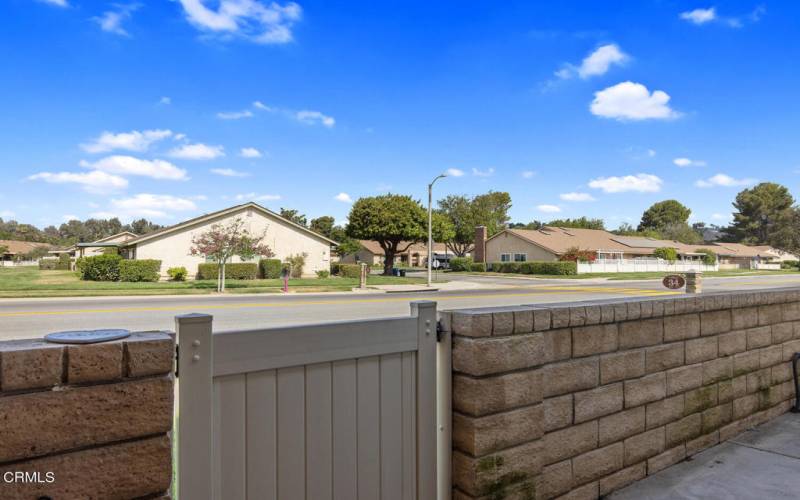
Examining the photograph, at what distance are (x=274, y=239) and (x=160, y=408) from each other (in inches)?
1369

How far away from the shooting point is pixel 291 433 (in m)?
2.38

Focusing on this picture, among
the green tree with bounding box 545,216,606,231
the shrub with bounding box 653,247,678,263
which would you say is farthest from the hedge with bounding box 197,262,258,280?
the green tree with bounding box 545,216,606,231

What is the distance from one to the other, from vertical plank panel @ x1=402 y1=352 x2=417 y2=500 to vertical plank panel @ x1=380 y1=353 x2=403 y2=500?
3 cm

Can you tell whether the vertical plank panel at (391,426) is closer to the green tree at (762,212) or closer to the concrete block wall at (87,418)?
the concrete block wall at (87,418)

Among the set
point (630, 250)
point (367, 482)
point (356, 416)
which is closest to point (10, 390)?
point (356, 416)

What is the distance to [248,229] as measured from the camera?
113 feet

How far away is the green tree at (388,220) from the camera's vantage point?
152 ft

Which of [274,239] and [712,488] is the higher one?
[274,239]

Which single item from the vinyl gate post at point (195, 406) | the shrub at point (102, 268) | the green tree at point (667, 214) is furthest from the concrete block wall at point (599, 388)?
the green tree at point (667, 214)

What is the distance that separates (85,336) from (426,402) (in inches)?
70.5

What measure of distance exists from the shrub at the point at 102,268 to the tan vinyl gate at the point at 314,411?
30.4m

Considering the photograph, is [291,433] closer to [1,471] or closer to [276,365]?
[276,365]

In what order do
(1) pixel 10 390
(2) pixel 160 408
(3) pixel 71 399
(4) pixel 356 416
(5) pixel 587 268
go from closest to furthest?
1. (1) pixel 10 390
2. (3) pixel 71 399
3. (2) pixel 160 408
4. (4) pixel 356 416
5. (5) pixel 587 268

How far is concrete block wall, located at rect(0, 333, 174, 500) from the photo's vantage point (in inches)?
64.1
